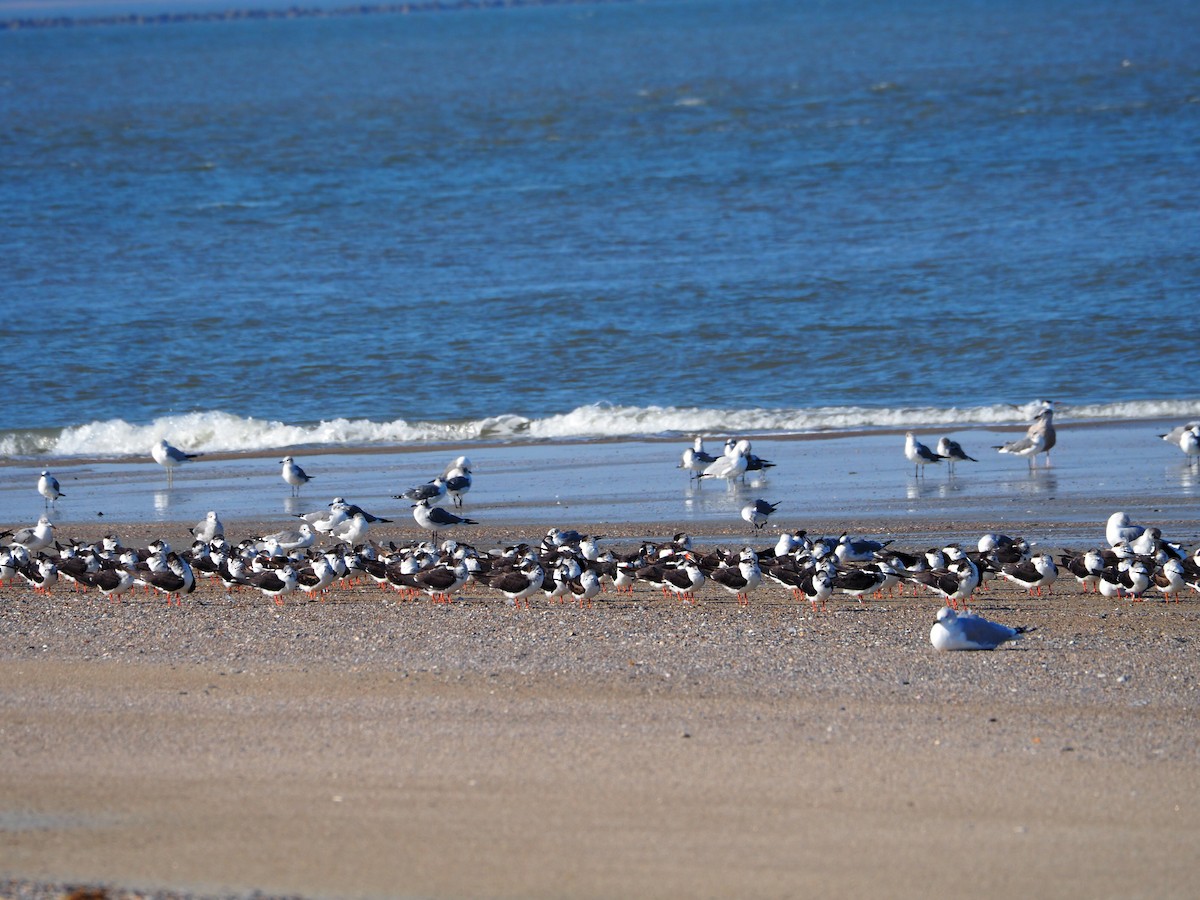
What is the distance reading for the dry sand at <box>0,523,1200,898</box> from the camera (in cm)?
784

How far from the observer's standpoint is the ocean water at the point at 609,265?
2689 cm

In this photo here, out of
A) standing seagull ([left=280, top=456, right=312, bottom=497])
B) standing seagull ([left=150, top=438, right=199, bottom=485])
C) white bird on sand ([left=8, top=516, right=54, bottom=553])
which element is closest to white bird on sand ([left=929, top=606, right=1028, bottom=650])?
white bird on sand ([left=8, top=516, right=54, bottom=553])

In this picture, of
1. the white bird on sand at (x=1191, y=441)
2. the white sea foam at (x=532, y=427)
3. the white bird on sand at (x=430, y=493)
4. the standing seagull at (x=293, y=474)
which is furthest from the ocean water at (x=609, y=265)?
the white bird on sand at (x=430, y=493)

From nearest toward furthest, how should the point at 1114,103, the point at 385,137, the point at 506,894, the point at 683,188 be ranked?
the point at 506,894
the point at 683,188
the point at 1114,103
the point at 385,137

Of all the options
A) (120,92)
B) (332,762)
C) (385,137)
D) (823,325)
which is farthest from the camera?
(120,92)

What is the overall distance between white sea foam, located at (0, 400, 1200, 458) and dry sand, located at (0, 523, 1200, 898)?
1118 cm

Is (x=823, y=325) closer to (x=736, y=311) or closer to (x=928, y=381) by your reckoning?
(x=736, y=311)

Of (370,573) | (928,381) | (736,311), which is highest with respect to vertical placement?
(736,311)

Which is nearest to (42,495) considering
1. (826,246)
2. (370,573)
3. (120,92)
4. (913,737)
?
(370,573)

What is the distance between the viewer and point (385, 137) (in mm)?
70625

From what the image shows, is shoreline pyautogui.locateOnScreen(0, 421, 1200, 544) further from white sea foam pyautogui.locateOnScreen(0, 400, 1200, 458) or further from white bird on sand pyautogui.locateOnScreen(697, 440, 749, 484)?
white sea foam pyautogui.locateOnScreen(0, 400, 1200, 458)

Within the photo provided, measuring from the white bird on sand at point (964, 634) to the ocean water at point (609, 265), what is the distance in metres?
12.5

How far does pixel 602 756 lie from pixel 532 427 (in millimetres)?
16166

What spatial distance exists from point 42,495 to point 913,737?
560 inches
